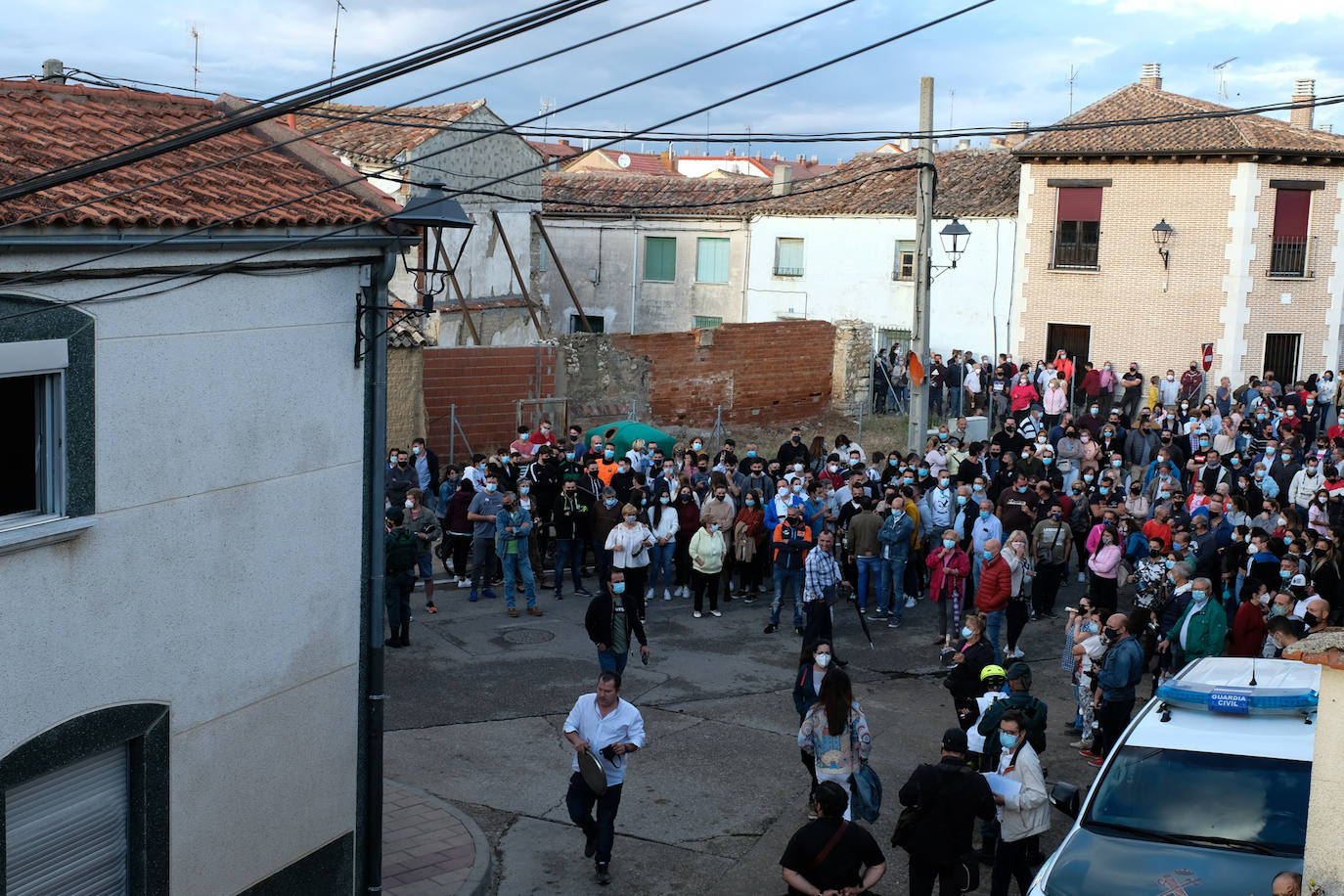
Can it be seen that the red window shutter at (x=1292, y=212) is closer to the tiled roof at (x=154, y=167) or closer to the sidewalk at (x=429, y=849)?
the sidewalk at (x=429, y=849)

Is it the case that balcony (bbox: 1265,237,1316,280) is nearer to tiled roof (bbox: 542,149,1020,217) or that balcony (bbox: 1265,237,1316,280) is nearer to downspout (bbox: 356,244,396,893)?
tiled roof (bbox: 542,149,1020,217)

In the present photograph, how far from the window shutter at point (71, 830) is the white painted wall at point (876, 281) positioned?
86.7 ft

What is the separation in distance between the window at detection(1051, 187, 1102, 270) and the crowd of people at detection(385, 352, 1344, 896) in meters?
10.1

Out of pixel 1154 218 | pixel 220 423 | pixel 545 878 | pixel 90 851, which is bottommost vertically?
pixel 545 878

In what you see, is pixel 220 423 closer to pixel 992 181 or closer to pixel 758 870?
pixel 758 870

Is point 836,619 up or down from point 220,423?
down

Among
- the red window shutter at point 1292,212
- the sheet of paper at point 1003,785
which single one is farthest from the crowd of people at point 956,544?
the red window shutter at point 1292,212

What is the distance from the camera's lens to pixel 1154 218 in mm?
32094

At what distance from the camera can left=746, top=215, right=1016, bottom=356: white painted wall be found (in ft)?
113

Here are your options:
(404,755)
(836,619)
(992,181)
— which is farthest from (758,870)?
(992,181)

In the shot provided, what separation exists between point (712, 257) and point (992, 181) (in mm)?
8818

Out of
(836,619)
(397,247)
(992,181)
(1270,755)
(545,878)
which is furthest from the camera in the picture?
(992,181)

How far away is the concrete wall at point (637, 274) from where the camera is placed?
40.7m

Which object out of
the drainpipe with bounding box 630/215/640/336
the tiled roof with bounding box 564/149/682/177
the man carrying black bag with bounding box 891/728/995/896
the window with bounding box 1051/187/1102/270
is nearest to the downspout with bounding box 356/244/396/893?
the man carrying black bag with bounding box 891/728/995/896
